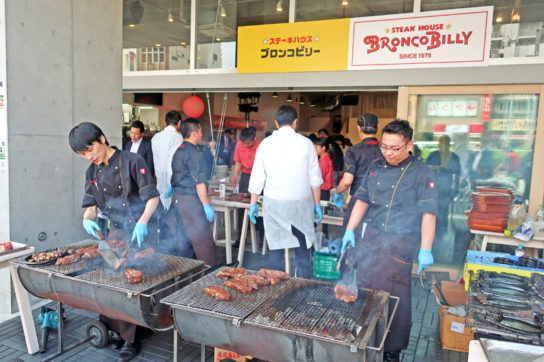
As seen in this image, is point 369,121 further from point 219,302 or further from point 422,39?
point 219,302

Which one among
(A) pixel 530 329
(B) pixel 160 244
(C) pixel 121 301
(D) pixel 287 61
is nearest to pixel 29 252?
(C) pixel 121 301

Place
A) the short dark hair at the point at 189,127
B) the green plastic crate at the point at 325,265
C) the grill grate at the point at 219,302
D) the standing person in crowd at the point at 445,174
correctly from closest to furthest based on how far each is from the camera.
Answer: the grill grate at the point at 219,302 → the short dark hair at the point at 189,127 → the green plastic crate at the point at 325,265 → the standing person in crowd at the point at 445,174

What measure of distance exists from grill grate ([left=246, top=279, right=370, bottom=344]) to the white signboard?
14.1 feet

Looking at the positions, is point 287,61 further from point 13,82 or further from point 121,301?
point 121,301

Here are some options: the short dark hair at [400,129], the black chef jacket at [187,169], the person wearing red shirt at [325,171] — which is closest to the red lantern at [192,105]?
the person wearing red shirt at [325,171]

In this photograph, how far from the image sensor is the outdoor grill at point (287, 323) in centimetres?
214

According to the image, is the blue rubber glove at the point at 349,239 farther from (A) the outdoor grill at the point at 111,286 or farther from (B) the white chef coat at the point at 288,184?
(A) the outdoor grill at the point at 111,286

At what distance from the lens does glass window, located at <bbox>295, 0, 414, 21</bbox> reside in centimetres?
617

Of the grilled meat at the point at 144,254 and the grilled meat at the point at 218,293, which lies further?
the grilled meat at the point at 144,254

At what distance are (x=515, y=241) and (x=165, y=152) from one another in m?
4.88

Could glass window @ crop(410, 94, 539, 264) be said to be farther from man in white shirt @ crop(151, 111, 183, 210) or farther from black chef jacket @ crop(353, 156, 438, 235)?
man in white shirt @ crop(151, 111, 183, 210)

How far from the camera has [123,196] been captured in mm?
3586

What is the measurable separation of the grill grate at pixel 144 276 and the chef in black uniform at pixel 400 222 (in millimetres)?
1605

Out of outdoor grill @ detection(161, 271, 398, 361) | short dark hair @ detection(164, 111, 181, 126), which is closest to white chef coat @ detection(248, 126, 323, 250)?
outdoor grill @ detection(161, 271, 398, 361)
